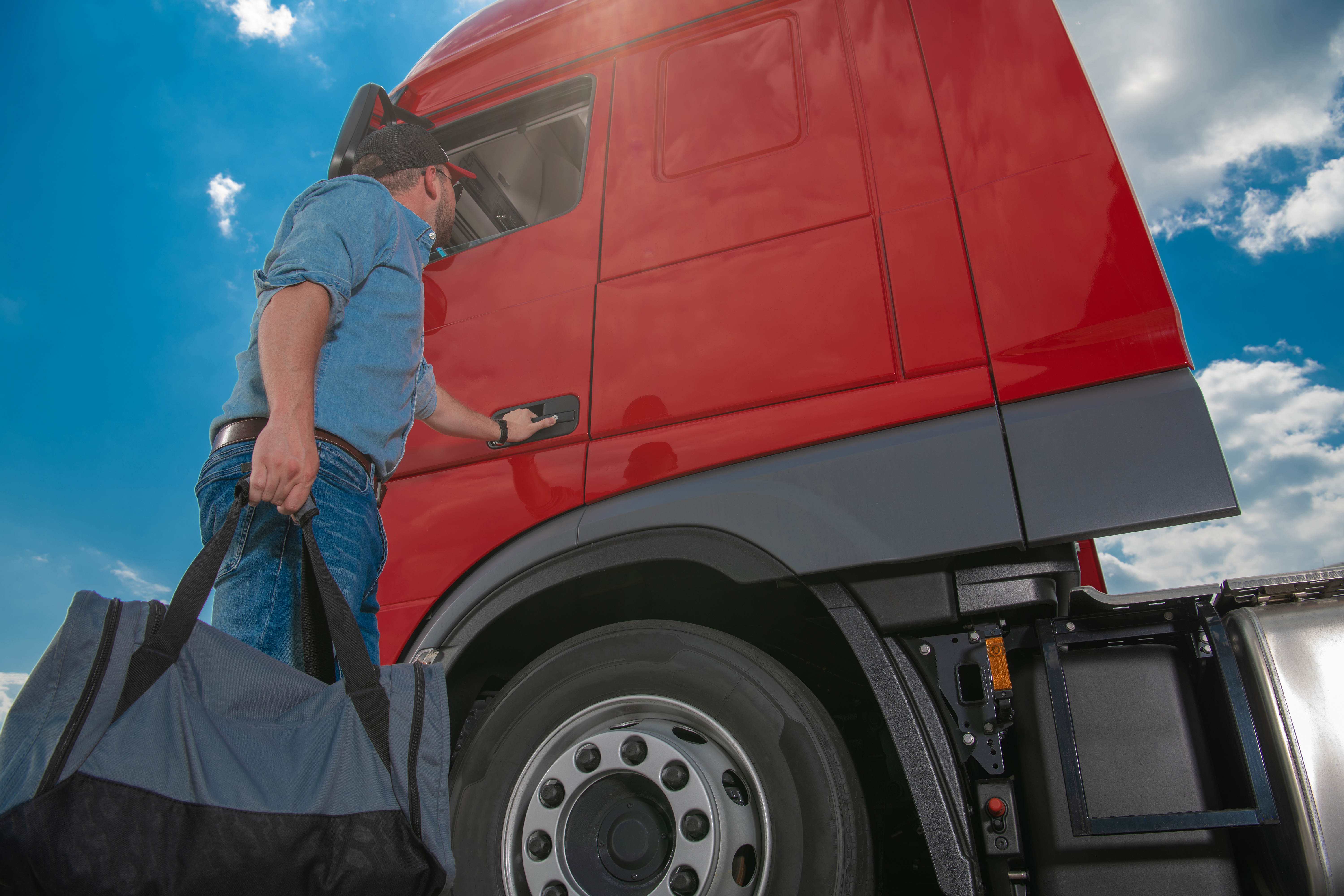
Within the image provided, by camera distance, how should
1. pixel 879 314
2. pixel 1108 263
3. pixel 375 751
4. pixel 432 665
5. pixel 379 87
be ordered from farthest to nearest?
pixel 379 87, pixel 879 314, pixel 1108 263, pixel 432 665, pixel 375 751

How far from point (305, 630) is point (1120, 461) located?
1.59 metres

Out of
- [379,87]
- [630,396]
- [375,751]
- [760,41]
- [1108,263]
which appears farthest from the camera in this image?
[379,87]

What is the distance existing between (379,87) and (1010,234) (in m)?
2.07

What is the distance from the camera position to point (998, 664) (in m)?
1.51

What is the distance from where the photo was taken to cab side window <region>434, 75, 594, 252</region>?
252 cm

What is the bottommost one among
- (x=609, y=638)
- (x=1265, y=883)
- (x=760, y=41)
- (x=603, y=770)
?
(x=1265, y=883)

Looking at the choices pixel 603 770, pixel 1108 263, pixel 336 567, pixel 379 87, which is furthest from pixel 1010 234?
pixel 379 87

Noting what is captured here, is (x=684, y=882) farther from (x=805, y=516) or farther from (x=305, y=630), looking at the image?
(x=305, y=630)

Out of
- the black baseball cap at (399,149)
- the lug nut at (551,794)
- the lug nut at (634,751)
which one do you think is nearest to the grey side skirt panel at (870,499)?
the lug nut at (634,751)

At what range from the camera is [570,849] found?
5.26ft

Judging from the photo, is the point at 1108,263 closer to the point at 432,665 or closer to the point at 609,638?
the point at 609,638

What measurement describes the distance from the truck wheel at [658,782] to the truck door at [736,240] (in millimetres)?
464

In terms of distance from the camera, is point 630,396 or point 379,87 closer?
point 630,396

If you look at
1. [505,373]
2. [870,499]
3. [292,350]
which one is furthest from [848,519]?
[292,350]
